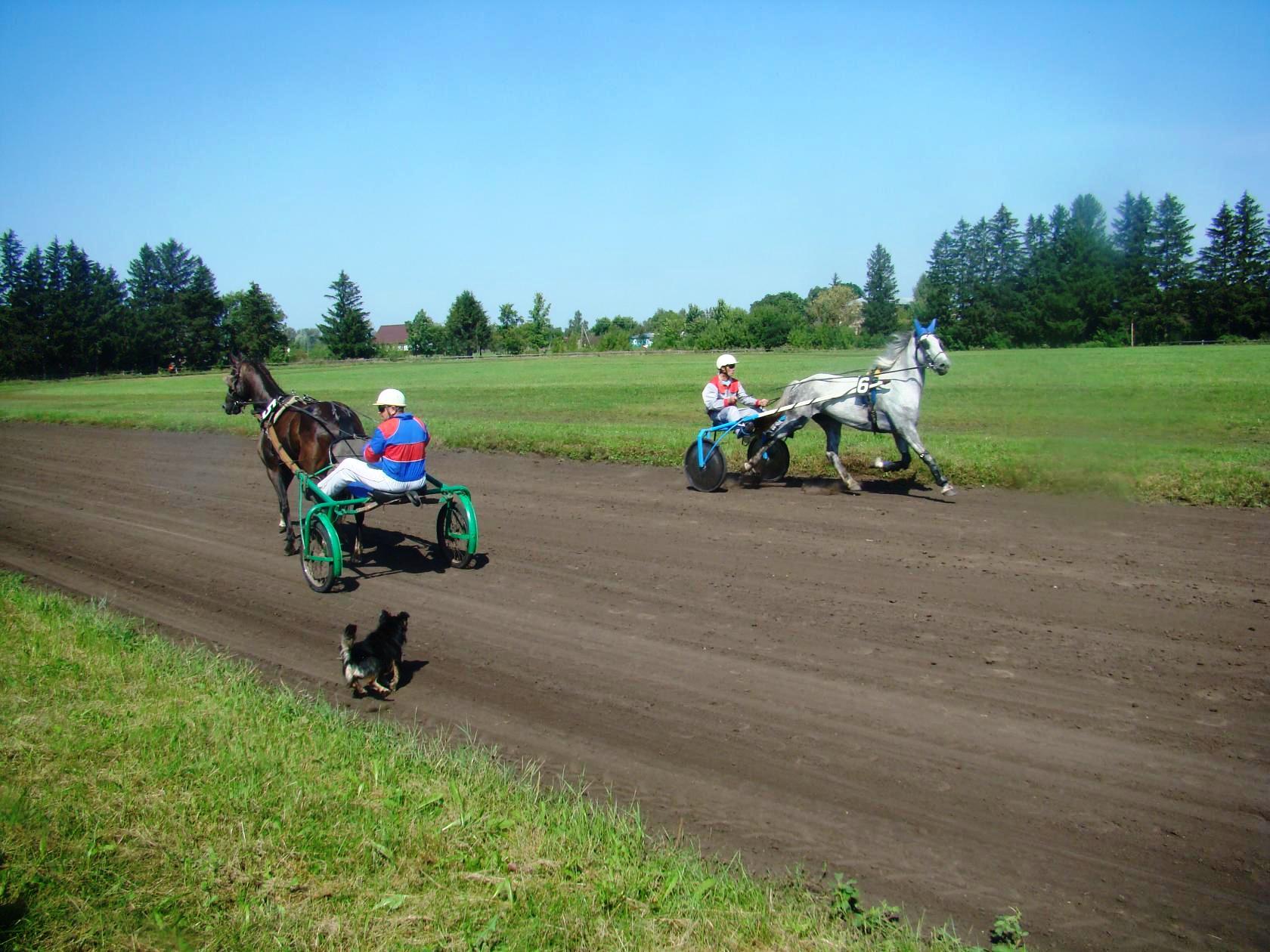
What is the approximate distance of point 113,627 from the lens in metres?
8.40

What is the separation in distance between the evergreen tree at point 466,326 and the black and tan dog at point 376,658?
109 m

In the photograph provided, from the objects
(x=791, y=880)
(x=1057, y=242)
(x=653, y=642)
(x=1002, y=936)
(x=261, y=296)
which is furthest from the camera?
(x=261, y=296)

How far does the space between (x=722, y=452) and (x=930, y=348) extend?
10.9 feet

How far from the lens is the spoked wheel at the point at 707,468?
14.2 meters

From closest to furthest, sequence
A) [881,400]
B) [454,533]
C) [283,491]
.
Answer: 1. [454,533]
2. [283,491]
3. [881,400]

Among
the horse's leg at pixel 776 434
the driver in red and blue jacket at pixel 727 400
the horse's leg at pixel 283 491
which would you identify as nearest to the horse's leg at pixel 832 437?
the horse's leg at pixel 776 434

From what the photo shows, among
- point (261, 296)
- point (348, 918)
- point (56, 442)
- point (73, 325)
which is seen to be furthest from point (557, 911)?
point (73, 325)

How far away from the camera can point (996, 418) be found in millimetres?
23625

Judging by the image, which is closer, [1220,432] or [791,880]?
[791,880]

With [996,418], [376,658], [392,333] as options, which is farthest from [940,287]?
[392,333]

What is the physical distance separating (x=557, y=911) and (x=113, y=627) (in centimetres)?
607

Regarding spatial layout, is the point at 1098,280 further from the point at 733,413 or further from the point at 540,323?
the point at 540,323

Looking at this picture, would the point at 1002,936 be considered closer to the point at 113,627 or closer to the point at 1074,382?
the point at 113,627

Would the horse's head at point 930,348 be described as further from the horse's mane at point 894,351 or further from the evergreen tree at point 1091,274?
the evergreen tree at point 1091,274
